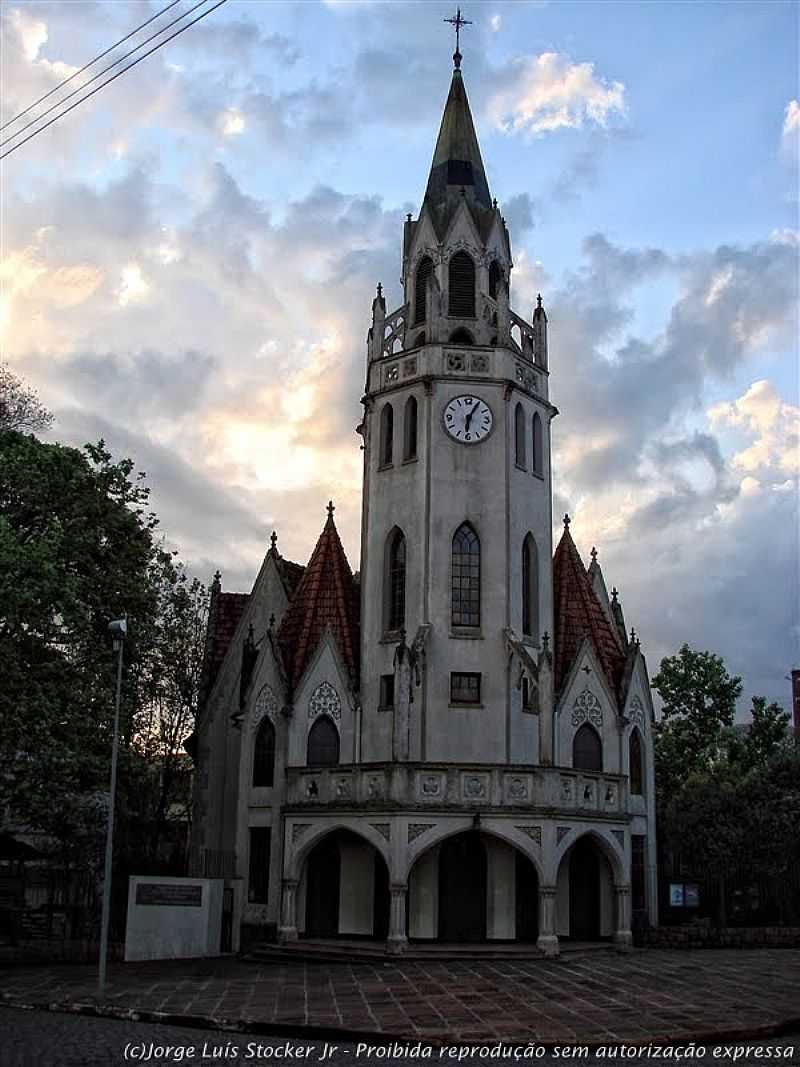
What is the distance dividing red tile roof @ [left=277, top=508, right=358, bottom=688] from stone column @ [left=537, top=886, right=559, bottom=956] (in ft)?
29.7

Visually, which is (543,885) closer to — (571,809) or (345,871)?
(571,809)

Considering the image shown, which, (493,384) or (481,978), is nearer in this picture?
(481,978)

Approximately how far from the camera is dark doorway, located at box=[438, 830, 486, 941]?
33.2 meters

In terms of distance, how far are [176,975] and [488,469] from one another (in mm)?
17144

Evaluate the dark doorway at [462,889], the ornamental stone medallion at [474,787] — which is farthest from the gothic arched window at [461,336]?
the dark doorway at [462,889]

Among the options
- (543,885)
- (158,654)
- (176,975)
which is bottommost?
(176,975)

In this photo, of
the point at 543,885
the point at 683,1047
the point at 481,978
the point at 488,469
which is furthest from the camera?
the point at 488,469

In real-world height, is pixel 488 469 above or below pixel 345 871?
above

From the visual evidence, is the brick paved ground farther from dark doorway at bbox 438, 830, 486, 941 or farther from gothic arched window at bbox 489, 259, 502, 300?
gothic arched window at bbox 489, 259, 502, 300

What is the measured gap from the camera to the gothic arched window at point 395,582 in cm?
3666

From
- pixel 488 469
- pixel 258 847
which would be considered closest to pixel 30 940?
pixel 258 847

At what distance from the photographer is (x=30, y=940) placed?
34.1 meters

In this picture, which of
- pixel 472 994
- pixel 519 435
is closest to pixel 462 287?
pixel 519 435

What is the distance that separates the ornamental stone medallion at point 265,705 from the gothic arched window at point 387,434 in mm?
8031
